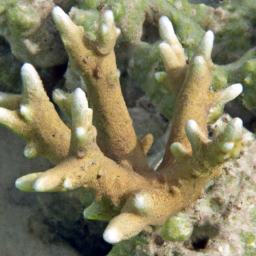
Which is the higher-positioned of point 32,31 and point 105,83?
point 105,83

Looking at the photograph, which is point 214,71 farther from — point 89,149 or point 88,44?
point 89,149

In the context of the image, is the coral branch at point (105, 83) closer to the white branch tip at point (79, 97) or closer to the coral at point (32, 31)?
the white branch tip at point (79, 97)

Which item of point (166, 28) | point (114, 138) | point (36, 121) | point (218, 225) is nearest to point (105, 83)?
point (114, 138)

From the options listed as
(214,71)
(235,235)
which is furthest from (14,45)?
(235,235)

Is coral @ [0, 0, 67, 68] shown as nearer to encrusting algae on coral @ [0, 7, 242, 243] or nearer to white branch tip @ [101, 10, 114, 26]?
encrusting algae on coral @ [0, 7, 242, 243]

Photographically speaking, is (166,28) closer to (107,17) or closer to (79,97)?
(107,17)

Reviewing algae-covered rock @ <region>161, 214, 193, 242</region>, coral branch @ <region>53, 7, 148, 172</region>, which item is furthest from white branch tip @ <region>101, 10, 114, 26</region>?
algae-covered rock @ <region>161, 214, 193, 242</region>

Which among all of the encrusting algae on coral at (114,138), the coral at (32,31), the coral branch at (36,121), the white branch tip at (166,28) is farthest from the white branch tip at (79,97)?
the coral at (32,31)

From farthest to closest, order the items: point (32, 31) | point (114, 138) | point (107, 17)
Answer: point (32, 31)
point (114, 138)
point (107, 17)
